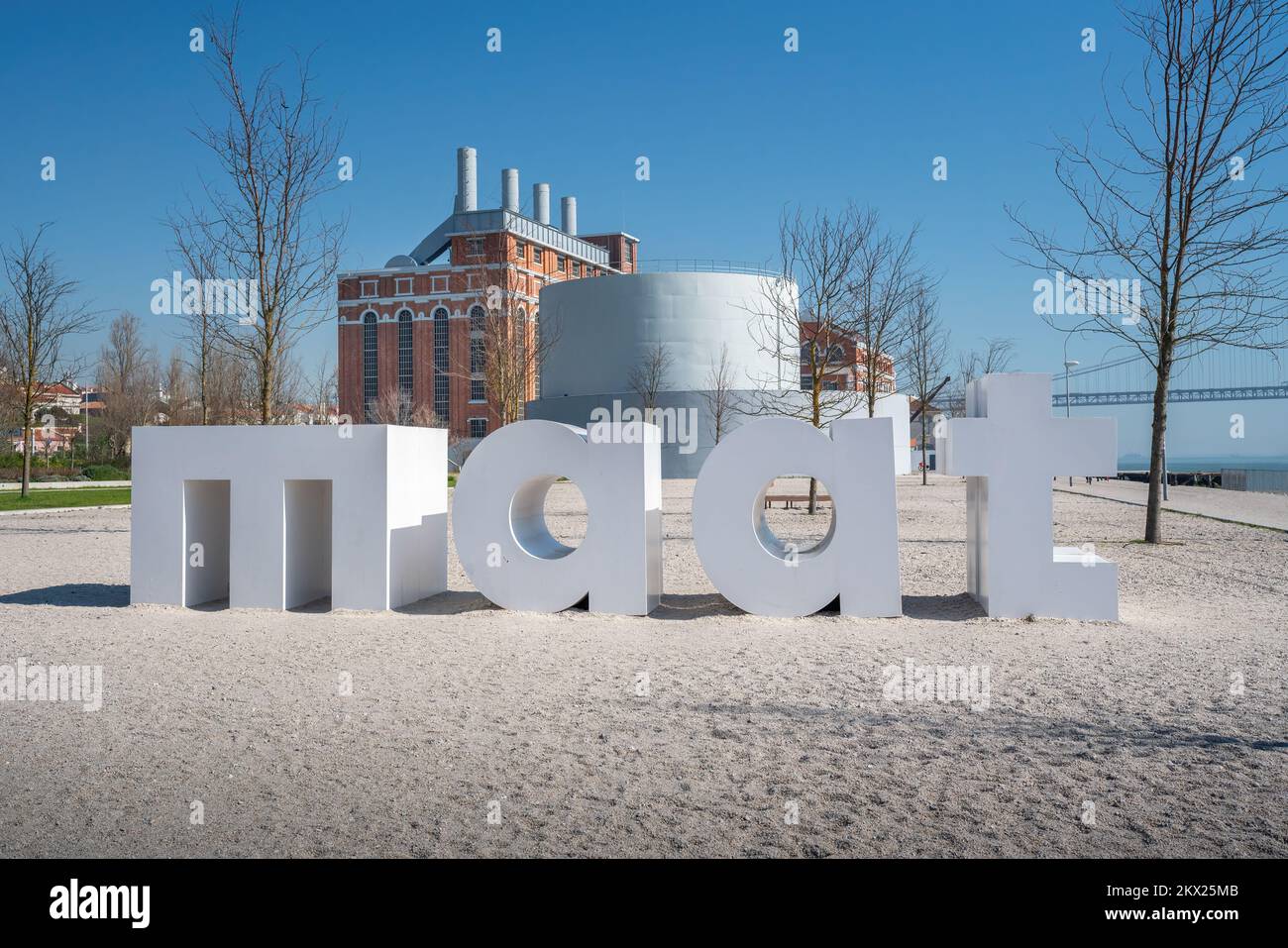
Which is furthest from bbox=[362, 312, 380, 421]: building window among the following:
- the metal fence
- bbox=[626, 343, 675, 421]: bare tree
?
the metal fence

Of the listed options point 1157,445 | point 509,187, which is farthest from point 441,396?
point 1157,445

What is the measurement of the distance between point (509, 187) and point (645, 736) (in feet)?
230

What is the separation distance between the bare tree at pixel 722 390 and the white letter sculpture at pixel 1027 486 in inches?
1437

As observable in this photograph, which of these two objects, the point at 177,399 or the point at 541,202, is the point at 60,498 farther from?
the point at 541,202

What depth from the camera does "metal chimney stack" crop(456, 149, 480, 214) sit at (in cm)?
7138

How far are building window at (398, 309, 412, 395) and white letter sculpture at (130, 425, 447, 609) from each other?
5985cm

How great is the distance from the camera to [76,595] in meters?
11.3

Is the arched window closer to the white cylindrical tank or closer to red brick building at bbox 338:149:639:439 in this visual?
red brick building at bbox 338:149:639:439

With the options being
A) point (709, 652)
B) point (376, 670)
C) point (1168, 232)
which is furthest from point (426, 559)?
point (1168, 232)

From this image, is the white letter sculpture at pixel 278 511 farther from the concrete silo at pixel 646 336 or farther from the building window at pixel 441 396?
the building window at pixel 441 396

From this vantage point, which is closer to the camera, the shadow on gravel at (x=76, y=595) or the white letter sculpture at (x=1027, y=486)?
the white letter sculpture at (x=1027, y=486)

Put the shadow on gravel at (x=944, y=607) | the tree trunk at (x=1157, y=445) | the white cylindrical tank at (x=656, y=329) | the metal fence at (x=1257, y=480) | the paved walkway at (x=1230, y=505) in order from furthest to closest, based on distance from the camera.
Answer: the white cylindrical tank at (x=656, y=329) → the metal fence at (x=1257, y=480) → the paved walkway at (x=1230, y=505) → the tree trunk at (x=1157, y=445) → the shadow on gravel at (x=944, y=607)

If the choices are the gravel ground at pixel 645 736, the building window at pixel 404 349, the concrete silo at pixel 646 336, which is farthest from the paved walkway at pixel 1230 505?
the building window at pixel 404 349

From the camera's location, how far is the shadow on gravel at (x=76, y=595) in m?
10.8
